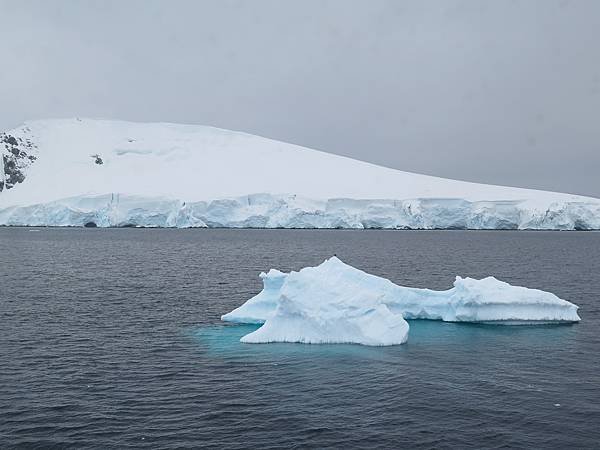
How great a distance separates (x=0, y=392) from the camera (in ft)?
56.7

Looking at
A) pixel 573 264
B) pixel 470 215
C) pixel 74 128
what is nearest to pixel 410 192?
pixel 470 215

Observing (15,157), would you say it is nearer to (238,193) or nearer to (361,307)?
(238,193)

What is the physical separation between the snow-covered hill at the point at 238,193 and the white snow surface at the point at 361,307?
95581 millimetres

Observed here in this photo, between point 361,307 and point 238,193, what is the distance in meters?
107

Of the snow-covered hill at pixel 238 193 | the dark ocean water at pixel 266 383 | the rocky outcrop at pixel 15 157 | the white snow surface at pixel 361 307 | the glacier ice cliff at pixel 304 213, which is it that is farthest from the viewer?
the rocky outcrop at pixel 15 157

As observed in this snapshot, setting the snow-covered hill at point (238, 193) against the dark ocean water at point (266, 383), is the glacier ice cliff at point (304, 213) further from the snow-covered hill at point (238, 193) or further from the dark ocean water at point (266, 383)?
the dark ocean water at point (266, 383)

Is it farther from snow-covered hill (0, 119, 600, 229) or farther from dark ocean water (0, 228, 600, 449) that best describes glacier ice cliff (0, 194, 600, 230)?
dark ocean water (0, 228, 600, 449)

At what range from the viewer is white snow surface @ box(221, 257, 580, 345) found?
80.1ft

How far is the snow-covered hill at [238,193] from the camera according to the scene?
125875mm

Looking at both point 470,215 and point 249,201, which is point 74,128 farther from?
point 470,215

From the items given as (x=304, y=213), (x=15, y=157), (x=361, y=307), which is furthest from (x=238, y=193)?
(x=361, y=307)

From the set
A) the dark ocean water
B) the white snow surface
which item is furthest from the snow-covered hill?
the white snow surface

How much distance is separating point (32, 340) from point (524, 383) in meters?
19.6

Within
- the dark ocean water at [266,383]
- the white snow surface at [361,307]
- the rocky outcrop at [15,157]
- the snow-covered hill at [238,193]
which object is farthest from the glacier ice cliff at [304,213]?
the white snow surface at [361,307]
